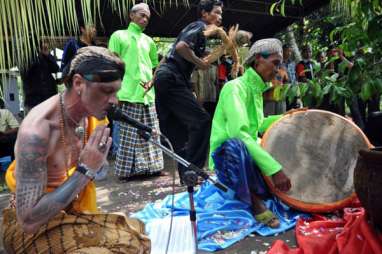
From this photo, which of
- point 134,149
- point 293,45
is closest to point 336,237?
point 134,149

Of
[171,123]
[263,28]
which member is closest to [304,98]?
[171,123]

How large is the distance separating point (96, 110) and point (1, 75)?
14.3 inches

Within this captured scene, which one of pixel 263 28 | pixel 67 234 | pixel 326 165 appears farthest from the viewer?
pixel 263 28

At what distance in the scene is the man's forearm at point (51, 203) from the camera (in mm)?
1479

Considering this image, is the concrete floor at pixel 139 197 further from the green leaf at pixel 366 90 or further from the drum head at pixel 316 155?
the green leaf at pixel 366 90

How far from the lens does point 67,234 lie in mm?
1593

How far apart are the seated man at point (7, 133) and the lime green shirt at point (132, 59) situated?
1.80 m

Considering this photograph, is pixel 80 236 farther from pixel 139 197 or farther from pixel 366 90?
pixel 139 197

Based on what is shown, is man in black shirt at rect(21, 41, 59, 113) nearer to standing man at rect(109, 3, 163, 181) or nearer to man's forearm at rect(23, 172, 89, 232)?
standing man at rect(109, 3, 163, 181)

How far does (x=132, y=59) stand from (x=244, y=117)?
1.94 m

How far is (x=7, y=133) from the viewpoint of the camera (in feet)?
17.0

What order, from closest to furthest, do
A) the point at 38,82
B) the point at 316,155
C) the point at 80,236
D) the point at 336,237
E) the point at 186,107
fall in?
the point at 80,236, the point at 336,237, the point at 316,155, the point at 186,107, the point at 38,82

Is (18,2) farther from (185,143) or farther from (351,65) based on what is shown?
(185,143)

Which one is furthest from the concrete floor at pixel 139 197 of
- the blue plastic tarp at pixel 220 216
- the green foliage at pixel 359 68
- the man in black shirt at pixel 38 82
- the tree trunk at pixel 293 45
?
the tree trunk at pixel 293 45
